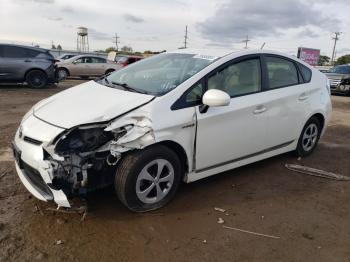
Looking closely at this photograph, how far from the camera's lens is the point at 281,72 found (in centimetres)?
491

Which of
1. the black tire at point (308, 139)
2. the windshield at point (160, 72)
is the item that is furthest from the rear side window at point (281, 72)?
the windshield at point (160, 72)

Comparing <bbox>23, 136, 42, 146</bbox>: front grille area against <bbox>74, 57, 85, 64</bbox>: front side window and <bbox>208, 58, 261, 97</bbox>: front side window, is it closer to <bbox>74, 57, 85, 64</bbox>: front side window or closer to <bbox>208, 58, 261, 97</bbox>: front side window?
<bbox>208, 58, 261, 97</bbox>: front side window

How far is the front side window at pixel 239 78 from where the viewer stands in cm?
406

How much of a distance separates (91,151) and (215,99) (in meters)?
1.29

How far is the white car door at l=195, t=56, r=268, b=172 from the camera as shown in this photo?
386 cm

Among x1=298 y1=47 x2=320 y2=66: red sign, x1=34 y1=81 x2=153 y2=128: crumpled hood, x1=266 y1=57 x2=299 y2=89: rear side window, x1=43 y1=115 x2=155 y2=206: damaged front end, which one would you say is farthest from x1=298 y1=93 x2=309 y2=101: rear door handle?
x1=298 y1=47 x2=320 y2=66: red sign

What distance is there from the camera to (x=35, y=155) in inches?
126

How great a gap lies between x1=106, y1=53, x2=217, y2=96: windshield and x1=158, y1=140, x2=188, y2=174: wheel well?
1.64 feet

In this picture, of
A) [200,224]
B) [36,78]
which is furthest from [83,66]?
[200,224]

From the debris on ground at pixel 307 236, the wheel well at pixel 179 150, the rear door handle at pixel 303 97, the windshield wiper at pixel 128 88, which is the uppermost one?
the windshield wiper at pixel 128 88

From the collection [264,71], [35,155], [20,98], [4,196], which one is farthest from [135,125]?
[20,98]

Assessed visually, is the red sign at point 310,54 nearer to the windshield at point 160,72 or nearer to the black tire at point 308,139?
the black tire at point 308,139

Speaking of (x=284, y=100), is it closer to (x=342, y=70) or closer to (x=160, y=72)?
(x=160, y=72)

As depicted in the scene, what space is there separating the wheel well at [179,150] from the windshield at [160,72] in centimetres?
50
